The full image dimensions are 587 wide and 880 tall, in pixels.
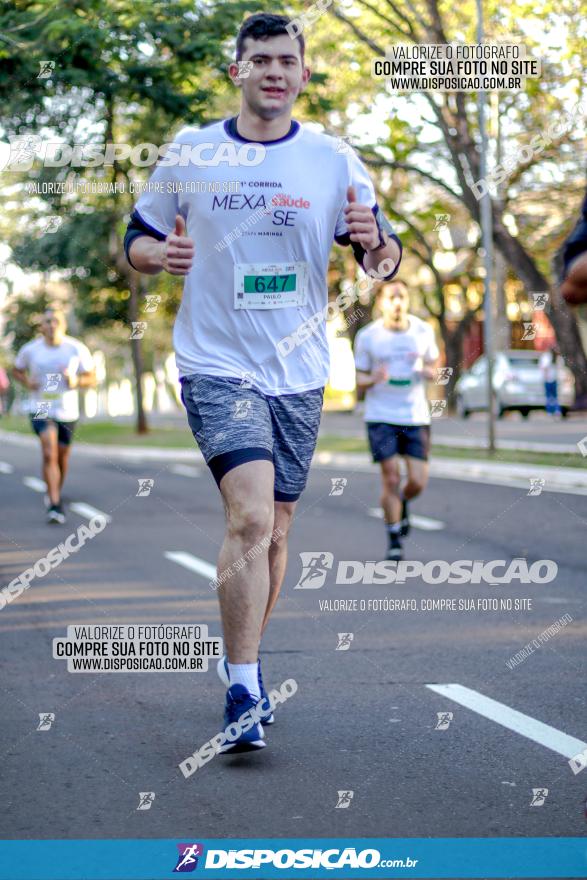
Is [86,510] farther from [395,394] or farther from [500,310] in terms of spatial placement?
[500,310]

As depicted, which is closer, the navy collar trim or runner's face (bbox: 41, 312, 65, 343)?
the navy collar trim

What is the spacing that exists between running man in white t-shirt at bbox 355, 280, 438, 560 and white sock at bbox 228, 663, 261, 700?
571 centimetres

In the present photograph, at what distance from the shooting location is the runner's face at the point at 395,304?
1057 cm

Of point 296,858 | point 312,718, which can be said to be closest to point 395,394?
point 312,718

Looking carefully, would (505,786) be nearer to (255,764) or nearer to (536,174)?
(255,764)

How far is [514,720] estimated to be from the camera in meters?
5.36

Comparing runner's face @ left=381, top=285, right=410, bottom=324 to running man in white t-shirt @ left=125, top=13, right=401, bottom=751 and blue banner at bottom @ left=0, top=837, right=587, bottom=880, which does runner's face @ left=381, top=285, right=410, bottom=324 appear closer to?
running man in white t-shirt @ left=125, top=13, right=401, bottom=751

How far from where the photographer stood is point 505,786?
4414 millimetres

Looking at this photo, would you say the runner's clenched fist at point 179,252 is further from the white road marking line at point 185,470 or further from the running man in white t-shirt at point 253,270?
the white road marking line at point 185,470

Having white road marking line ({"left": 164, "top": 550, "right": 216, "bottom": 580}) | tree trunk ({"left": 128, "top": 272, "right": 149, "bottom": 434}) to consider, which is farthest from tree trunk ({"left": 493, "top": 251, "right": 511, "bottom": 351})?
white road marking line ({"left": 164, "top": 550, "right": 216, "bottom": 580})

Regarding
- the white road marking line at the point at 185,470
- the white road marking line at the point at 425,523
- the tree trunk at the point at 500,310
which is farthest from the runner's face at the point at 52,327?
the tree trunk at the point at 500,310

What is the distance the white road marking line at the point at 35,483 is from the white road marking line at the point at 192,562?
298 inches

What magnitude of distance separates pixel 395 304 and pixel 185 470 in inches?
488

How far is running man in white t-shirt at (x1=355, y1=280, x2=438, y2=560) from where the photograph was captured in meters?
10.5
